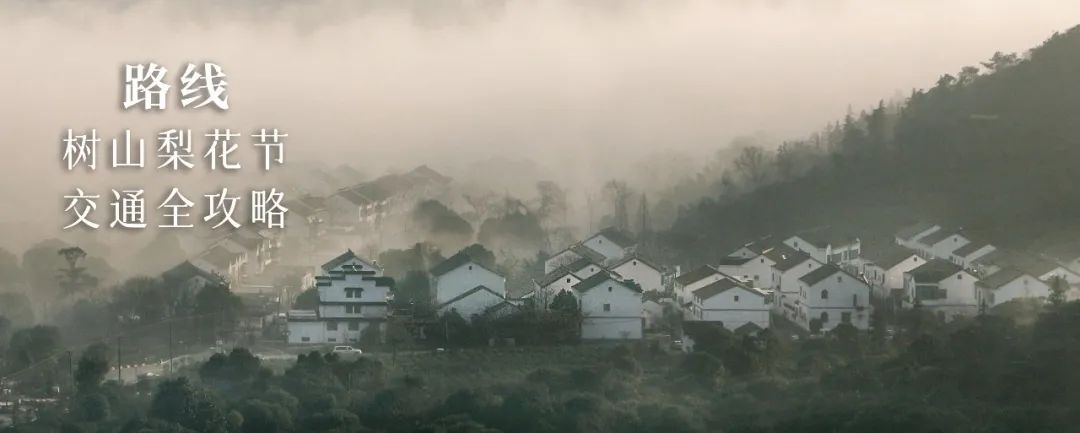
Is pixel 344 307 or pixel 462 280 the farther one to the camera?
pixel 462 280

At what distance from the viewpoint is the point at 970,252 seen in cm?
1190

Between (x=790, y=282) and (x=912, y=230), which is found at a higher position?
(x=912, y=230)

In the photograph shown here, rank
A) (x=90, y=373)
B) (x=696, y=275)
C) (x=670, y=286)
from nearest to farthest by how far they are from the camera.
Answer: (x=90, y=373), (x=696, y=275), (x=670, y=286)

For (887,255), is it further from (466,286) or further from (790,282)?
(466,286)

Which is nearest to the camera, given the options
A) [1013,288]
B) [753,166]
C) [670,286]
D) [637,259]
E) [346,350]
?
[346,350]

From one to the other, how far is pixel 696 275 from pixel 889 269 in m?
1.24

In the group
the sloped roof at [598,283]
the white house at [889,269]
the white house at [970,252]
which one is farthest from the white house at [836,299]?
the sloped roof at [598,283]

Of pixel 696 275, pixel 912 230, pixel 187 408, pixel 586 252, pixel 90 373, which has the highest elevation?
pixel 912 230

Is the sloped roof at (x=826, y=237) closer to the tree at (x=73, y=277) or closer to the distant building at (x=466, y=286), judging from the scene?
the distant building at (x=466, y=286)

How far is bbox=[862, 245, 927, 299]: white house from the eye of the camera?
1161 centimetres

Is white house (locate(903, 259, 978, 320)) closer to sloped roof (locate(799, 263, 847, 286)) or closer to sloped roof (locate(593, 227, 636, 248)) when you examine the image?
sloped roof (locate(799, 263, 847, 286))

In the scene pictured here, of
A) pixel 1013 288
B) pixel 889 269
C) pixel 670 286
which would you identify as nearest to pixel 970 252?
pixel 889 269

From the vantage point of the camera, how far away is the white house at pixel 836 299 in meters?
11.1

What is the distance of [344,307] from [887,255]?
3603mm
